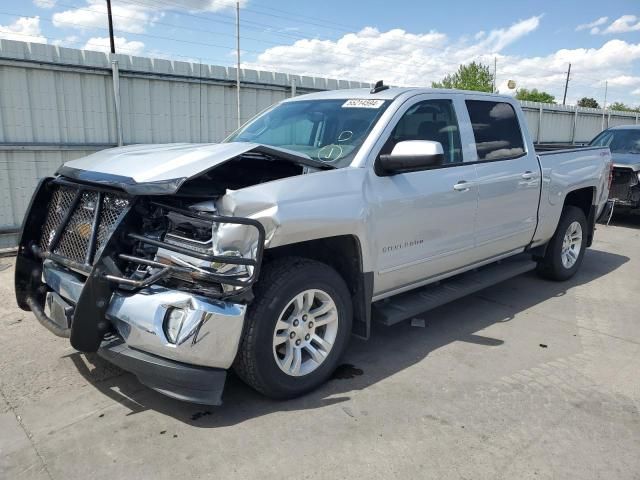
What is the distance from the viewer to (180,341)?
2.84 metres

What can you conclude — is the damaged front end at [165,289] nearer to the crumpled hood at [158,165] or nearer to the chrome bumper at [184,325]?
the chrome bumper at [184,325]

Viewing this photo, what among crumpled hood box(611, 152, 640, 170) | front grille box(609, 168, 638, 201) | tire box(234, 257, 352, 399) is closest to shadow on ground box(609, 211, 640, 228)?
front grille box(609, 168, 638, 201)

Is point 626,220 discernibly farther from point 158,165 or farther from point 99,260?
point 99,260

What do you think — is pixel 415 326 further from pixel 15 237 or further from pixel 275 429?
pixel 15 237

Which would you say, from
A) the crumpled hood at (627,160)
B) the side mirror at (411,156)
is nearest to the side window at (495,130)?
the side mirror at (411,156)

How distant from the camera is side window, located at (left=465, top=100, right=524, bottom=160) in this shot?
15.2ft

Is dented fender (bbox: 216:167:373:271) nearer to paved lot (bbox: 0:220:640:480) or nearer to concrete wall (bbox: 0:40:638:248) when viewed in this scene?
paved lot (bbox: 0:220:640:480)

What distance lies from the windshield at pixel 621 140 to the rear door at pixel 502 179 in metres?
6.05

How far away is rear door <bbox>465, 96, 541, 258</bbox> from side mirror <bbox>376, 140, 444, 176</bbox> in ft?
3.62

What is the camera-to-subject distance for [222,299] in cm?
291

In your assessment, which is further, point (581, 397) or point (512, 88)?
point (512, 88)

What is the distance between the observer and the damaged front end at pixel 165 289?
286 centimetres

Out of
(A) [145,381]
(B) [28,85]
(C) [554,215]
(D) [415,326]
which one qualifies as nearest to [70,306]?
(A) [145,381]

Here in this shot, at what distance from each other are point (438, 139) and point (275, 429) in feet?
8.42
